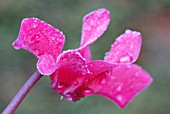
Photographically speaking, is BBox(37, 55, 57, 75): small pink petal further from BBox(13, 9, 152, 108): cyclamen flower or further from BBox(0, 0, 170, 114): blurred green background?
BBox(0, 0, 170, 114): blurred green background

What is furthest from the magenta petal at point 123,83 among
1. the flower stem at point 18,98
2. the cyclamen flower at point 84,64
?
the flower stem at point 18,98

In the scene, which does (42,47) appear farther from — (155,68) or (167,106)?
(155,68)

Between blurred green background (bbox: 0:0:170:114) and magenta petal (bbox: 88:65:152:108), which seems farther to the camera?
blurred green background (bbox: 0:0:170:114)

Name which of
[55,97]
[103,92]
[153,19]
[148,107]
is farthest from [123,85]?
[153,19]

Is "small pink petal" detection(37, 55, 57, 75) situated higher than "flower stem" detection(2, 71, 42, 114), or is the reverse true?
"small pink petal" detection(37, 55, 57, 75)

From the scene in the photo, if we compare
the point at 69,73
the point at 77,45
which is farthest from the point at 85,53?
the point at 77,45

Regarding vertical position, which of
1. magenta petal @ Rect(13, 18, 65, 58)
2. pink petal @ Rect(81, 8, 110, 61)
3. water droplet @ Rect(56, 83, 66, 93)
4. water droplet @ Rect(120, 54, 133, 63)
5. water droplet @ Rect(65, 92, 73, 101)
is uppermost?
magenta petal @ Rect(13, 18, 65, 58)

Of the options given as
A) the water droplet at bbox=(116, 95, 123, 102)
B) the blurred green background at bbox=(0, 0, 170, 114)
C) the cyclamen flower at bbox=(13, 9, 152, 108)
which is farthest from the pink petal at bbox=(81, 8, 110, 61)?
the blurred green background at bbox=(0, 0, 170, 114)
